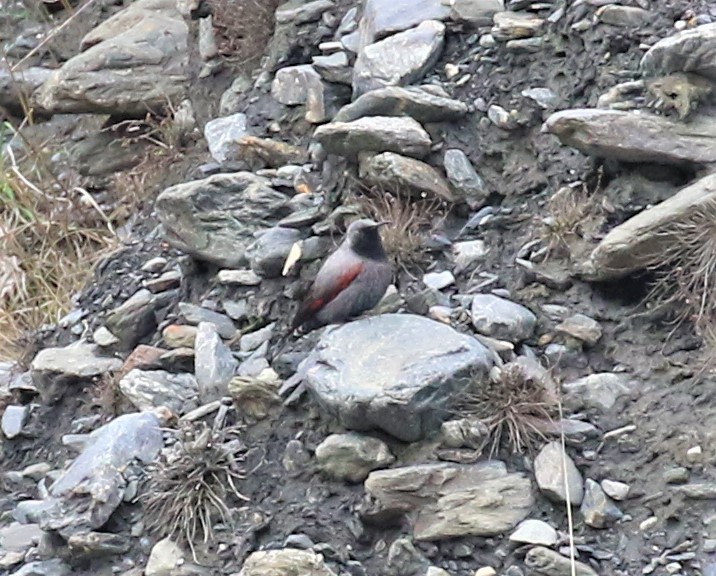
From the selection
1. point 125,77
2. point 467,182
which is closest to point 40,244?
point 125,77

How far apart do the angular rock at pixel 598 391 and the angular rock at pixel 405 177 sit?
1296 millimetres

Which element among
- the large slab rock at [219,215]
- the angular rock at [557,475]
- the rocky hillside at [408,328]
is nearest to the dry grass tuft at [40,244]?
the rocky hillside at [408,328]

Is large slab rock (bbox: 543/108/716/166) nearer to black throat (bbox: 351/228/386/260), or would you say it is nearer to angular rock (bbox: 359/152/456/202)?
angular rock (bbox: 359/152/456/202)

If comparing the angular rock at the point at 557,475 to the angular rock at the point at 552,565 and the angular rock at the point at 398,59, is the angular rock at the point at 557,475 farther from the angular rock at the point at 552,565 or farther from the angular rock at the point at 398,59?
the angular rock at the point at 398,59

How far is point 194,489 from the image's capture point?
4.79m

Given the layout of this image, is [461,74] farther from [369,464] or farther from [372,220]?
[369,464]

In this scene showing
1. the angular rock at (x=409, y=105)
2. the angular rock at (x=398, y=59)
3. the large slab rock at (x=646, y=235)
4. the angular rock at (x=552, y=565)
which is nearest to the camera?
the angular rock at (x=552, y=565)

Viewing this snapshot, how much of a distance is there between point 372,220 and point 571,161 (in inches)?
34.7

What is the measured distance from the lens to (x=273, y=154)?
655 centimetres

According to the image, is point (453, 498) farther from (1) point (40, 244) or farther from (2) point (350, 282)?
(1) point (40, 244)

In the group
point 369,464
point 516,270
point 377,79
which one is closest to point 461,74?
point 377,79

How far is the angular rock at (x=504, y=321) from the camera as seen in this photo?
5.02 m

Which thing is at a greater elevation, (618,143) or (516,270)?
(618,143)

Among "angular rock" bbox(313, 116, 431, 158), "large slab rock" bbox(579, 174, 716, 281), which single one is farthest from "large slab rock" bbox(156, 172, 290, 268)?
"large slab rock" bbox(579, 174, 716, 281)
